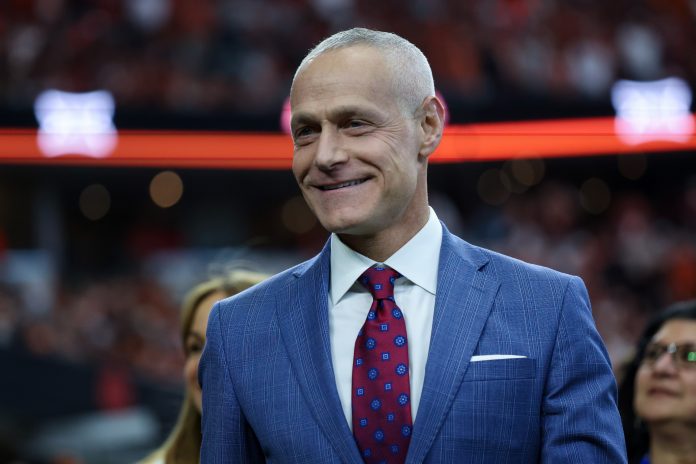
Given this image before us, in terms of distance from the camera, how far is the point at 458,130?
992 centimetres

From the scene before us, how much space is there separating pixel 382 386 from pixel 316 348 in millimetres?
146

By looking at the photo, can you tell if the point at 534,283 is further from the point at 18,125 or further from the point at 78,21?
the point at 78,21

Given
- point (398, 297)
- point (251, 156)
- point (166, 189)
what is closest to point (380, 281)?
point (398, 297)

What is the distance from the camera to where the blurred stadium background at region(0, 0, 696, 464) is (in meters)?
9.04

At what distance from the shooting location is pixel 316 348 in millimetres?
1909

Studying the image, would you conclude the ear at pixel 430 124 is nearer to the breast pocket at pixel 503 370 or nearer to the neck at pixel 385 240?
the neck at pixel 385 240

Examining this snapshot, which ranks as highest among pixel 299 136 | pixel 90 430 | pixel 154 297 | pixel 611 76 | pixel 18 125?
pixel 611 76

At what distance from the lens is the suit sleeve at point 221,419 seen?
6.32 ft

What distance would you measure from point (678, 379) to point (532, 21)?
8.87 meters

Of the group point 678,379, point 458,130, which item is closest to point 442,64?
point 458,130

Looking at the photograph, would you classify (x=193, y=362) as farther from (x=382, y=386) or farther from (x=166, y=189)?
(x=166, y=189)

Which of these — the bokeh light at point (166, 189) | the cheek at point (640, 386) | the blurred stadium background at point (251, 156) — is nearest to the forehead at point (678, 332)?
the cheek at point (640, 386)

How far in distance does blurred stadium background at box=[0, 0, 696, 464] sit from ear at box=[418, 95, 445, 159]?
6.04 m

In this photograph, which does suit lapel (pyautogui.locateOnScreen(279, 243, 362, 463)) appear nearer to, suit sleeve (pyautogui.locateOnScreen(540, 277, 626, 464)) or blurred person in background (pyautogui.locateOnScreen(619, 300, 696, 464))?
suit sleeve (pyautogui.locateOnScreen(540, 277, 626, 464))
